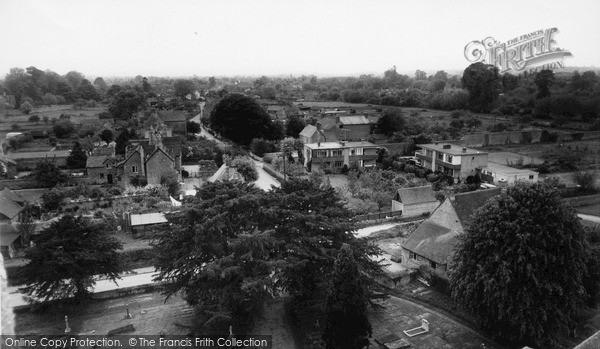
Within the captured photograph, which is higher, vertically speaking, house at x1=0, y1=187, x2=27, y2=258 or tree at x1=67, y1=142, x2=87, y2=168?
tree at x1=67, y1=142, x2=87, y2=168

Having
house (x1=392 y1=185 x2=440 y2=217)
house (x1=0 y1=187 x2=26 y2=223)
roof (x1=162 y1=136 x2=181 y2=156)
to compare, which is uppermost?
roof (x1=162 y1=136 x2=181 y2=156)

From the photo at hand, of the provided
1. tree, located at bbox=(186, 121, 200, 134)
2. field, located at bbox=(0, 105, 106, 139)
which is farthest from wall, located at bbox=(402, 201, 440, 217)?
field, located at bbox=(0, 105, 106, 139)

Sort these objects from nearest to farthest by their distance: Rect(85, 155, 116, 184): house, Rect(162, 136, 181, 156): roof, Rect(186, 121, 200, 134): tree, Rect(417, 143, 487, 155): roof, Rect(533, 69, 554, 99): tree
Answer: Rect(85, 155, 116, 184): house < Rect(417, 143, 487, 155): roof < Rect(162, 136, 181, 156): roof < Rect(186, 121, 200, 134): tree < Rect(533, 69, 554, 99): tree

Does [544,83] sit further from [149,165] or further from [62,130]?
[62,130]

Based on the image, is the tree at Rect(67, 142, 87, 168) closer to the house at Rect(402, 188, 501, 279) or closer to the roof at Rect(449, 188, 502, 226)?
the house at Rect(402, 188, 501, 279)

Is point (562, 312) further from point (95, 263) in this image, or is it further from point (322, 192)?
point (95, 263)

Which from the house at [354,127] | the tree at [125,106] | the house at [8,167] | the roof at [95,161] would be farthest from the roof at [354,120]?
the house at [8,167]

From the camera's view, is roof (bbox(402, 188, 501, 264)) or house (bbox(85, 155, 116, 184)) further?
house (bbox(85, 155, 116, 184))
